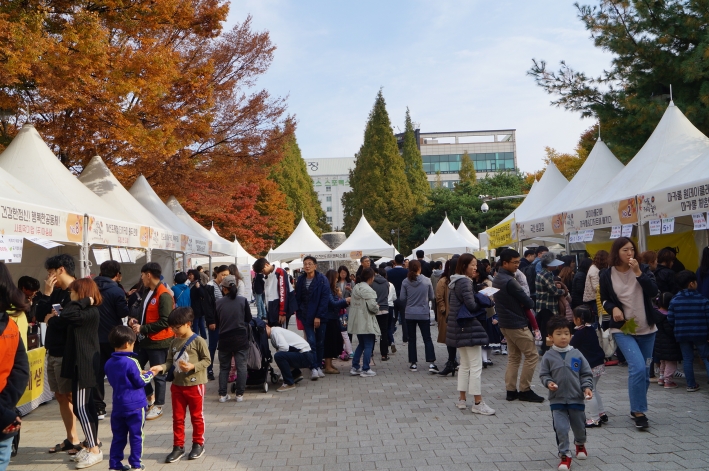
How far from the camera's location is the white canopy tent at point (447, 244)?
26609 millimetres

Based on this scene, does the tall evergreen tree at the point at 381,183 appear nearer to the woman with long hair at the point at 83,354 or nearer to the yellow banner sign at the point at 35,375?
the yellow banner sign at the point at 35,375

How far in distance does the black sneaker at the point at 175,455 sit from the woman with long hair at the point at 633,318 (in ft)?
13.8

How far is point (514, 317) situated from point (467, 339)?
2.24 ft

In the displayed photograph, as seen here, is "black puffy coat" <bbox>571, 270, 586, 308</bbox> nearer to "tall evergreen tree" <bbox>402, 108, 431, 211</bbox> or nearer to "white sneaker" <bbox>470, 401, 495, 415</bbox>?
"white sneaker" <bbox>470, 401, 495, 415</bbox>

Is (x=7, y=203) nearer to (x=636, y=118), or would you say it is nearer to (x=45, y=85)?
(x=45, y=85)

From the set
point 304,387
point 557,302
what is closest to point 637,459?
point 557,302

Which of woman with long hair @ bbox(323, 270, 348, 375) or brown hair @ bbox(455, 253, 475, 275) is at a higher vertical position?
brown hair @ bbox(455, 253, 475, 275)

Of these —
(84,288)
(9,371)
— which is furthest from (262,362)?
(9,371)

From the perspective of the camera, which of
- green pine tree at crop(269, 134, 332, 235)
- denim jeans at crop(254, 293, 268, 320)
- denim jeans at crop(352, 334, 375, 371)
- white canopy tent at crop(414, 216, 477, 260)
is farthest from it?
green pine tree at crop(269, 134, 332, 235)

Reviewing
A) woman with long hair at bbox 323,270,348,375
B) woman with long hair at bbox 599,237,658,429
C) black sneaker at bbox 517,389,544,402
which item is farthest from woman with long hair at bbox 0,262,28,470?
woman with long hair at bbox 323,270,348,375

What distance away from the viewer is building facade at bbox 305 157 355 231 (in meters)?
122

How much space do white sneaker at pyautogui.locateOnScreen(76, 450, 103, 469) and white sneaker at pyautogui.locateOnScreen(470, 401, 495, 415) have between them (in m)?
3.93

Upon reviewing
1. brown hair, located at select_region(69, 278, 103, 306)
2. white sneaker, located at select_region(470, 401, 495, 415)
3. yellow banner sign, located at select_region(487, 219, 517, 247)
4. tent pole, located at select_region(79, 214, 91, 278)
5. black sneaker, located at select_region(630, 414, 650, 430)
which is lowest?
white sneaker, located at select_region(470, 401, 495, 415)

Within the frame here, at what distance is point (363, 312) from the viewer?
975 centimetres
